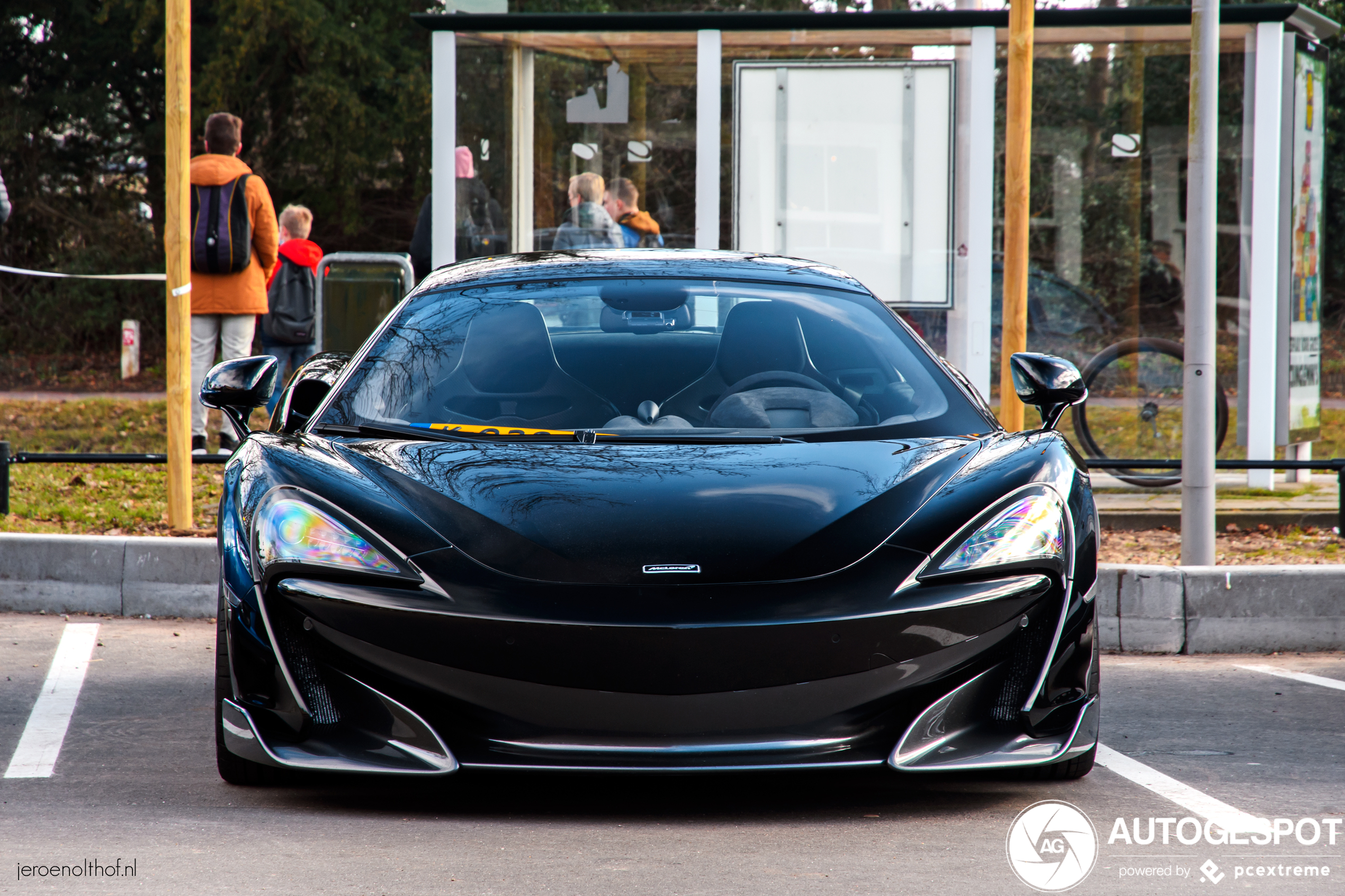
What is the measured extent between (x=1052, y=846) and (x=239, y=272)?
24.6 feet

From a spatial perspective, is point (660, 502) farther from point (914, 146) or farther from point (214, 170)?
point (914, 146)

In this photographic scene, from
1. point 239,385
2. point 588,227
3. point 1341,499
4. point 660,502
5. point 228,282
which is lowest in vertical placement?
point 1341,499

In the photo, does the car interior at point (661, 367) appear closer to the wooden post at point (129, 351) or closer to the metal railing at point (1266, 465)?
the metal railing at point (1266, 465)

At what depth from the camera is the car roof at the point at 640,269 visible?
4.99 metres

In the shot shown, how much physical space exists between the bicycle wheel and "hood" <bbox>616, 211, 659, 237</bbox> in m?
2.94

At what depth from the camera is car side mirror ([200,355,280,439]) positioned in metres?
4.76

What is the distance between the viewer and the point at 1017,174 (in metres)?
7.56

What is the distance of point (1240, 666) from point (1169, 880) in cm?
295

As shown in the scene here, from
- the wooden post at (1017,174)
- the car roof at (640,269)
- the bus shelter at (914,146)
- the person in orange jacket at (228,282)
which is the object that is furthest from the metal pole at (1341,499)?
the car roof at (640,269)

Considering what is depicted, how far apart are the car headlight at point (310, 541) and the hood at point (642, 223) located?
6.94 metres

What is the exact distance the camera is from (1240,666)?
Result: 6031 millimetres

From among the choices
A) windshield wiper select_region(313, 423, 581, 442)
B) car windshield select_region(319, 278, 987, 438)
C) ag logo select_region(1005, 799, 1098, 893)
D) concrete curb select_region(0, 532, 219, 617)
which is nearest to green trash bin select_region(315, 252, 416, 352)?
concrete curb select_region(0, 532, 219, 617)

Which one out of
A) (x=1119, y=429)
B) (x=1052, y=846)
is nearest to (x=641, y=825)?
(x=1052, y=846)

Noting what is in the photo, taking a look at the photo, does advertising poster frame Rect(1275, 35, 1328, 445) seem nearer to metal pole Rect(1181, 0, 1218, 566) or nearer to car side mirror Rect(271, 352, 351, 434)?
metal pole Rect(1181, 0, 1218, 566)
